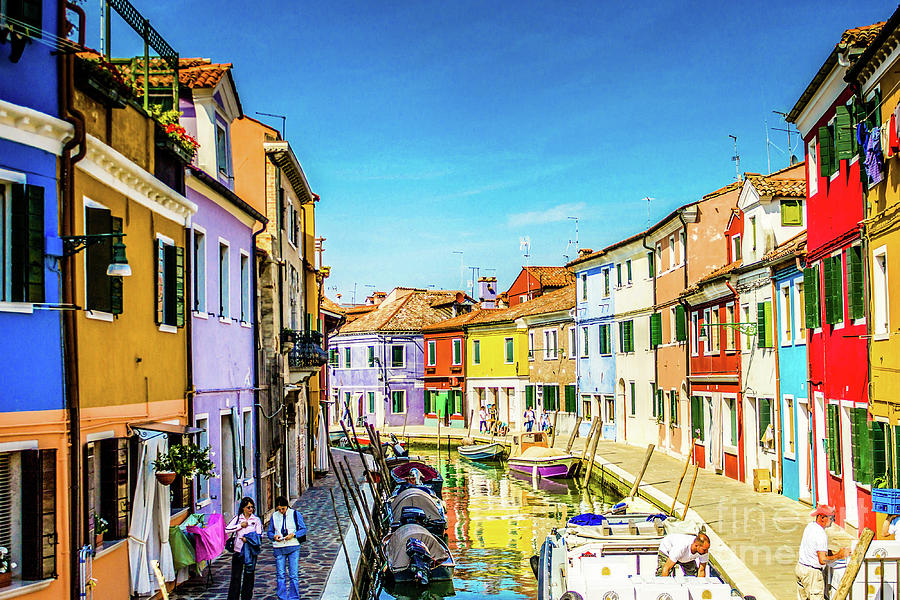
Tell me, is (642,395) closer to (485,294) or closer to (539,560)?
(539,560)

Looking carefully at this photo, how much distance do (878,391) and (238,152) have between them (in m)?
14.5

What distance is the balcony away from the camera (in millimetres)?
23328

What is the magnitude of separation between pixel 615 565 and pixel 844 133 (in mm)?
8427

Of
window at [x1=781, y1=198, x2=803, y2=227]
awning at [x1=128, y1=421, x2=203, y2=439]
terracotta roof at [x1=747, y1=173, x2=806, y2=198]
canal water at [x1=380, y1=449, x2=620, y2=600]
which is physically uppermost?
terracotta roof at [x1=747, y1=173, x2=806, y2=198]

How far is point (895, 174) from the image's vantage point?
47.0 ft

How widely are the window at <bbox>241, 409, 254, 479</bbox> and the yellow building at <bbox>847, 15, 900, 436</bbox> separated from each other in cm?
1135

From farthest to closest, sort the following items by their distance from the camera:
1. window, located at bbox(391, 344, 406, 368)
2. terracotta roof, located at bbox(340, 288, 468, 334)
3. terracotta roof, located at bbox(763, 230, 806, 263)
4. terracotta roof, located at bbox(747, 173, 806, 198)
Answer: terracotta roof, located at bbox(340, 288, 468, 334), window, located at bbox(391, 344, 406, 368), terracotta roof, located at bbox(747, 173, 806, 198), terracotta roof, located at bbox(763, 230, 806, 263)

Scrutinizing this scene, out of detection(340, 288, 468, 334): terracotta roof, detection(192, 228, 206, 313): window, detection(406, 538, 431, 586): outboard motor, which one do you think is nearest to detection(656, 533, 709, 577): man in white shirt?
detection(406, 538, 431, 586): outboard motor

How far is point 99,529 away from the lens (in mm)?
10688

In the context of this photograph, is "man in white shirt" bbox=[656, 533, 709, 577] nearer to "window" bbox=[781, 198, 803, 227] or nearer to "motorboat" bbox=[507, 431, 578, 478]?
"window" bbox=[781, 198, 803, 227]

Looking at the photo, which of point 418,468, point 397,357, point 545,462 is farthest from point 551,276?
point 418,468

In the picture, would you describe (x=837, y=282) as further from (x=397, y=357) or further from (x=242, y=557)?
(x=397, y=357)

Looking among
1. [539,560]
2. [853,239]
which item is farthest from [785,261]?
[539,560]

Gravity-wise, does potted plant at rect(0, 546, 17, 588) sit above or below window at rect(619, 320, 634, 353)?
below
